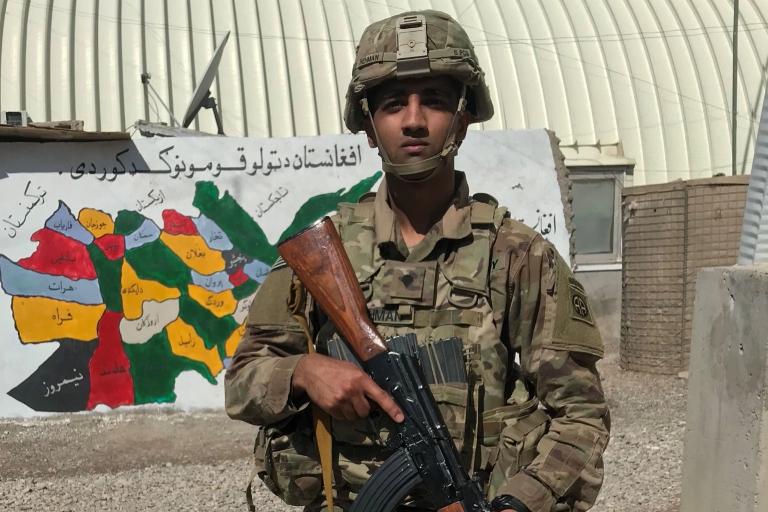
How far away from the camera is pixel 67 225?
20.2 feet

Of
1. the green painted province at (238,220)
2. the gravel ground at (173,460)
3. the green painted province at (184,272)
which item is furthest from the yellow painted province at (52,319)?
the green painted province at (238,220)

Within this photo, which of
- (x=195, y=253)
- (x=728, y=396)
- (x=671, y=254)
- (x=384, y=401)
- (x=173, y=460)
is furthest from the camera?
(x=671, y=254)

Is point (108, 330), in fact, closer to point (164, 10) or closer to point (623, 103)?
point (164, 10)

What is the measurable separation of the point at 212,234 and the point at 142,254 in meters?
0.53

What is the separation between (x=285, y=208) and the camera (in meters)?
6.38

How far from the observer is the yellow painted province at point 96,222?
618 centimetres

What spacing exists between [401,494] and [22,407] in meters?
5.22

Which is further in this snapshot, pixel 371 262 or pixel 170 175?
pixel 170 175

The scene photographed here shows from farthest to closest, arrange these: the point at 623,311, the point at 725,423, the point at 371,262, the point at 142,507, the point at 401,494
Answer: the point at 623,311 < the point at 142,507 < the point at 725,423 < the point at 371,262 < the point at 401,494

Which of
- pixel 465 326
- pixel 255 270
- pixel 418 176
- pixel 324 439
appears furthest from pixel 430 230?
pixel 255 270

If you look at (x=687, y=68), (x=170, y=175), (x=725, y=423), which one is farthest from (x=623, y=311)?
(x=687, y=68)

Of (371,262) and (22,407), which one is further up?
(371,262)

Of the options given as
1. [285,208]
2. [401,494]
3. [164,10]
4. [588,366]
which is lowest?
[401,494]

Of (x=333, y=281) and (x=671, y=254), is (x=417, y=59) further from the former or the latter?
(x=671, y=254)
